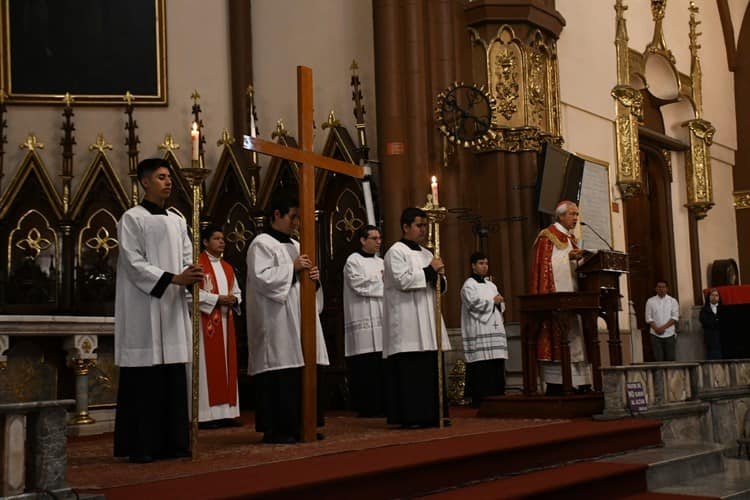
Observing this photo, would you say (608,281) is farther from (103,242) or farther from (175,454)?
(103,242)

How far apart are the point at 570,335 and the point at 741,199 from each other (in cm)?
1072

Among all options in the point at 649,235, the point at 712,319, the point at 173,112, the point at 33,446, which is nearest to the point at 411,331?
the point at 33,446

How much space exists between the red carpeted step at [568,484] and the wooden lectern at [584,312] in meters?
1.77

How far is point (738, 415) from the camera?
9750mm

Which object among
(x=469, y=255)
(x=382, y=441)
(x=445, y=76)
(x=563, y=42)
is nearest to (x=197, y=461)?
(x=382, y=441)

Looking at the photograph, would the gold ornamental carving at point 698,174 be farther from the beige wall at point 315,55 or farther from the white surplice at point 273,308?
the white surplice at point 273,308

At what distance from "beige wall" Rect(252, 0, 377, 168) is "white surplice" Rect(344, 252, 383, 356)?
2.08 metres

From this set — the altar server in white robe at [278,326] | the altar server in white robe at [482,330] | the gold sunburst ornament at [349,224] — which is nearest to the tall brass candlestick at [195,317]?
the altar server in white robe at [278,326]

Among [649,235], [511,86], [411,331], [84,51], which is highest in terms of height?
[84,51]

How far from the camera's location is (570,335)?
812cm

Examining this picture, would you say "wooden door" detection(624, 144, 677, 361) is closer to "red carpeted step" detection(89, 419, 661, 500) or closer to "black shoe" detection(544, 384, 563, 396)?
"black shoe" detection(544, 384, 563, 396)

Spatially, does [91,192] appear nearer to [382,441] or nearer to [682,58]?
[382,441]

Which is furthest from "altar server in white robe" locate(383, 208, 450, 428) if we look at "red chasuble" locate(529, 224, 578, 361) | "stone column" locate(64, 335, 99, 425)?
"stone column" locate(64, 335, 99, 425)

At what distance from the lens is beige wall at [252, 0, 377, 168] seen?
11.6m
